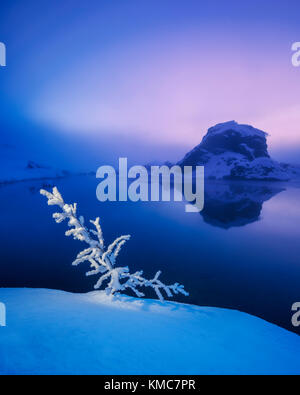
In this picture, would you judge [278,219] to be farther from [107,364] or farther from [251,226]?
[107,364]

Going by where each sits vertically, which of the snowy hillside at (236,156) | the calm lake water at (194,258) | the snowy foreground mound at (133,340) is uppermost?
the snowy hillside at (236,156)

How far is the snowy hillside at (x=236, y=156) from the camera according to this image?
103188mm

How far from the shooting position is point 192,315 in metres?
5.68

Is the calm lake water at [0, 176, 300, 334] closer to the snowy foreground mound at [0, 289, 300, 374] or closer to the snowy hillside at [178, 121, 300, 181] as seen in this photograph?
the snowy foreground mound at [0, 289, 300, 374]

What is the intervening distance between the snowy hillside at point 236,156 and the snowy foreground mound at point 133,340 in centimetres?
11116

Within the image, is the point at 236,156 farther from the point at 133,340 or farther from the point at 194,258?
the point at 133,340

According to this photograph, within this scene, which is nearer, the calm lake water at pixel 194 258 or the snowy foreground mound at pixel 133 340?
the snowy foreground mound at pixel 133 340

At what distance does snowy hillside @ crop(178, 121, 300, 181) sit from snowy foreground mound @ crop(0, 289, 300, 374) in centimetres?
11116

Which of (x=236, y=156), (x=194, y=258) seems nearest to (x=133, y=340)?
(x=194, y=258)

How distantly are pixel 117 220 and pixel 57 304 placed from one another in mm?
20026

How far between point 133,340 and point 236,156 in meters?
137

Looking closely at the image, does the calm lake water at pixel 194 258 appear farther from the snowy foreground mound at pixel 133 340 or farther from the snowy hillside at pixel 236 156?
the snowy hillside at pixel 236 156

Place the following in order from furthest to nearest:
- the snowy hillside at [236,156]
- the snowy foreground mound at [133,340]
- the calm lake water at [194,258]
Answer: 1. the snowy hillside at [236,156]
2. the calm lake water at [194,258]
3. the snowy foreground mound at [133,340]

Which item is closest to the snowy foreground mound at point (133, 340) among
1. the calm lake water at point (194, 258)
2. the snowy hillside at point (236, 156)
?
the calm lake water at point (194, 258)
